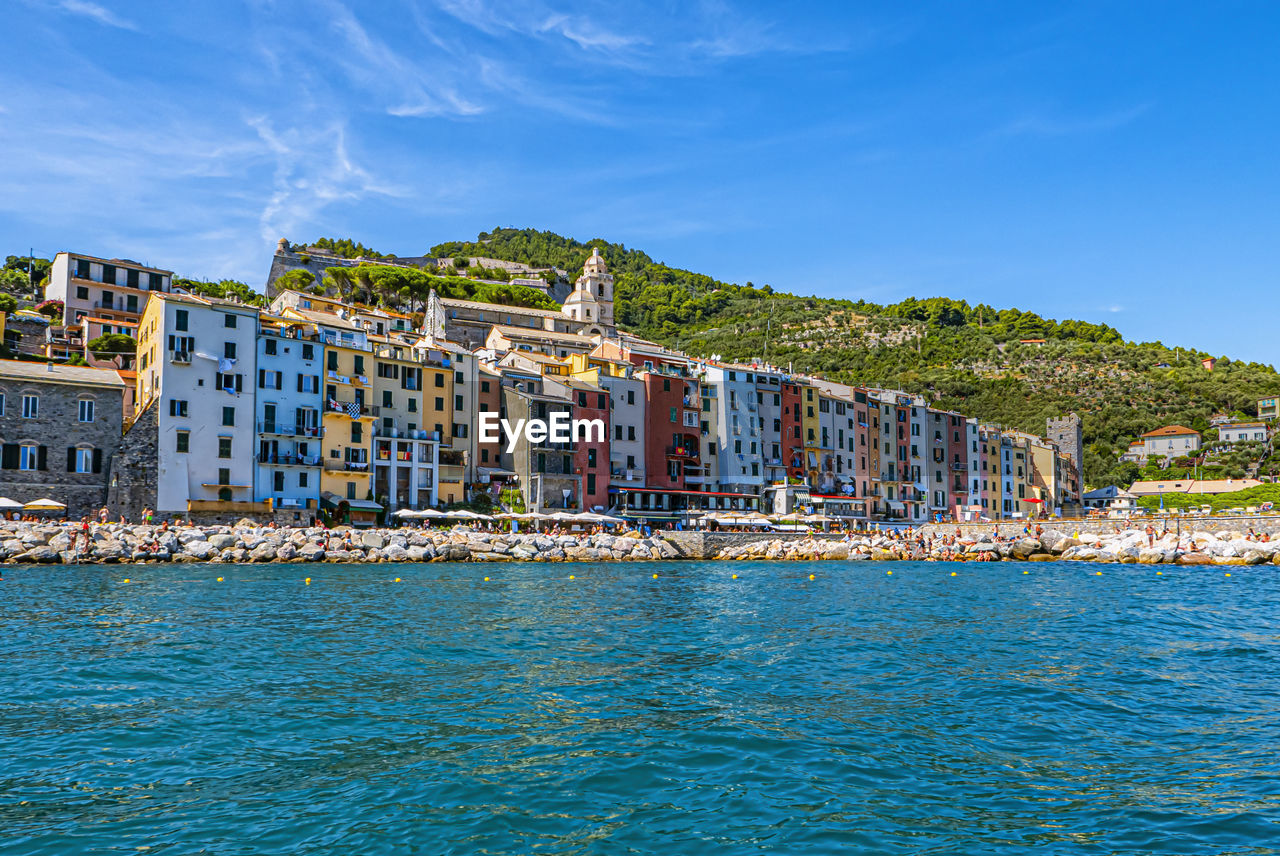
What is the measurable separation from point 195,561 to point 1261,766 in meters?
39.4

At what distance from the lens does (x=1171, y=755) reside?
37.0ft

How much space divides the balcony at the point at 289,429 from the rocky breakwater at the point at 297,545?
20.2 feet

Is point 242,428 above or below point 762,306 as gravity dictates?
below

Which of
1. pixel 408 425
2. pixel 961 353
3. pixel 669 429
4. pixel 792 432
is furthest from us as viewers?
pixel 961 353

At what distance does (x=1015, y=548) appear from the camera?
56844mm

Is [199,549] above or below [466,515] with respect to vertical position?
below

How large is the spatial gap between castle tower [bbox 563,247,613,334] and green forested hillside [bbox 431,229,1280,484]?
1850cm

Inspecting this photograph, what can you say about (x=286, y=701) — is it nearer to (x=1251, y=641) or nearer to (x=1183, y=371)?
(x=1251, y=641)

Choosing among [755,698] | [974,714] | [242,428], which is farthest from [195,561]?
[974,714]

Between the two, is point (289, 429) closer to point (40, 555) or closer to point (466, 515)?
point (466, 515)

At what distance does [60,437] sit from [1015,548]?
51008 millimetres

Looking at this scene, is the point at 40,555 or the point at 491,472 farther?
the point at 491,472

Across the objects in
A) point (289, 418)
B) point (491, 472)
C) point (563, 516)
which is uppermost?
point (289, 418)

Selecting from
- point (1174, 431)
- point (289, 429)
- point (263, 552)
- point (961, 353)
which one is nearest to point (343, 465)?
point (289, 429)
